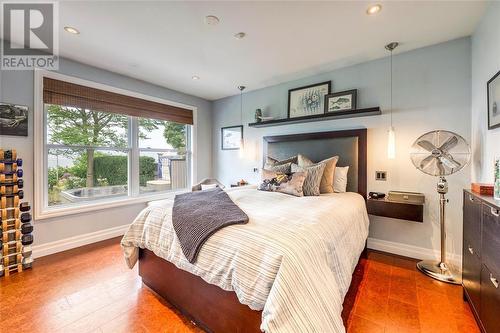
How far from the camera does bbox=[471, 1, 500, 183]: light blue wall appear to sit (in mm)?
1730

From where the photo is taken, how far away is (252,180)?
4164 mm

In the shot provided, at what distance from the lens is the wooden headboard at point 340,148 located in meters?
2.87

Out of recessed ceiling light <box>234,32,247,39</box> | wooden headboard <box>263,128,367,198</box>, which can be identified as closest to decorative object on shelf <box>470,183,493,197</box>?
wooden headboard <box>263,128,367,198</box>

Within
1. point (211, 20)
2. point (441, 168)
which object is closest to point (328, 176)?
point (441, 168)

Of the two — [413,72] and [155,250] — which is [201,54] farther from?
[413,72]

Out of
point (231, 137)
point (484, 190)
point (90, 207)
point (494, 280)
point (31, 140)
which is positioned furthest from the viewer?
point (231, 137)

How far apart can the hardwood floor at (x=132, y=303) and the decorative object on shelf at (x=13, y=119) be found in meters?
1.54

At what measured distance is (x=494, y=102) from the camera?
1.73 meters

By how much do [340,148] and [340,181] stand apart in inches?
19.7

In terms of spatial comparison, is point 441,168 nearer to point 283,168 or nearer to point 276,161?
point 283,168

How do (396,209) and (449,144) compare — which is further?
(396,209)

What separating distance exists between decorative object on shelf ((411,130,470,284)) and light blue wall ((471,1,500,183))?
0.52ft

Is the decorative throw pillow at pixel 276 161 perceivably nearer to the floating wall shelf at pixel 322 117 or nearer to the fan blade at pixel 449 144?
the floating wall shelf at pixel 322 117

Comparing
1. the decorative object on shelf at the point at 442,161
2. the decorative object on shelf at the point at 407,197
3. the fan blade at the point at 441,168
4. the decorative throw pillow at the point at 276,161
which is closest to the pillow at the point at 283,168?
the decorative throw pillow at the point at 276,161
